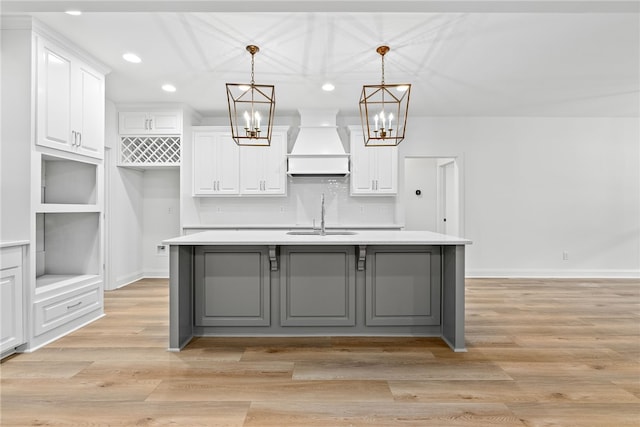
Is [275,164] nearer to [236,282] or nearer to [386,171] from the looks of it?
[386,171]

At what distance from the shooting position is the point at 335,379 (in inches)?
90.2

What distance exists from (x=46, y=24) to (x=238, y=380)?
3134mm

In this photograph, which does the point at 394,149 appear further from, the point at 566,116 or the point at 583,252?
the point at 583,252

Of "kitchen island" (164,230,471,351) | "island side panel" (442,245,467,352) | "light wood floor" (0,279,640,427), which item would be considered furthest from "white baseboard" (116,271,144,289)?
"island side panel" (442,245,467,352)

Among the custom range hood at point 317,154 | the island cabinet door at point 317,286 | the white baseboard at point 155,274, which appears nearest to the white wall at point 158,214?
the white baseboard at point 155,274

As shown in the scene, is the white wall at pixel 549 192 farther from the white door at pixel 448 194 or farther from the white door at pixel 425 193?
the white door at pixel 425 193

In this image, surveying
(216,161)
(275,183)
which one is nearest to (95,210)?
(216,161)

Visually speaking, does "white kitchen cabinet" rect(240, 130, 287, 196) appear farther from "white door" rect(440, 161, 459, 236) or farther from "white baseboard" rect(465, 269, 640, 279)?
"white baseboard" rect(465, 269, 640, 279)

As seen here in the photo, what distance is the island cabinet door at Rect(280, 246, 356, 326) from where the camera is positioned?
10.0ft

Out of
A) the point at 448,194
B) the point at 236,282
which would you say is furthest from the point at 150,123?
the point at 448,194

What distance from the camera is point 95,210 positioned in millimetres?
3557

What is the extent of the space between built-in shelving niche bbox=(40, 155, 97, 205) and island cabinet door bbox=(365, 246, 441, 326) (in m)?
2.80

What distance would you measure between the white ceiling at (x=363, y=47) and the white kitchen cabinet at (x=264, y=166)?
29.6 inches

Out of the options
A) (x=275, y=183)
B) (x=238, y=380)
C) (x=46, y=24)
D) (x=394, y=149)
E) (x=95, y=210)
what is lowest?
(x=238, y=380)
